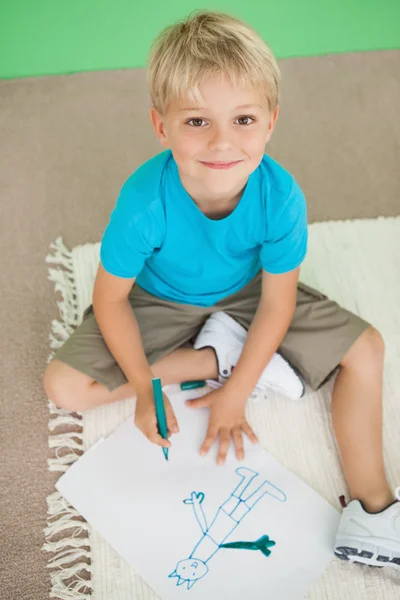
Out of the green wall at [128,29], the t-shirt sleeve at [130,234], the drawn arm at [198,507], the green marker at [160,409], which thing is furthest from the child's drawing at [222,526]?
the green wall at [128,29]

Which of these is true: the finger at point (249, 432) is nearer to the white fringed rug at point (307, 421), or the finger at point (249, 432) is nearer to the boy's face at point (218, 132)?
the white fringed rug at point (307, 421)

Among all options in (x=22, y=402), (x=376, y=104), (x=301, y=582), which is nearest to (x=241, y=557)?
(x=301, y=582)

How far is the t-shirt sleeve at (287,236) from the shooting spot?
86cm

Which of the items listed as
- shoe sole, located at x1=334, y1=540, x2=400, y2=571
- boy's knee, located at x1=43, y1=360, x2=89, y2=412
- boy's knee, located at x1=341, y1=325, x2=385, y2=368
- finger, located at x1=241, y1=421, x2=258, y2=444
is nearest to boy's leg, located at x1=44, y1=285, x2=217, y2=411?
boy's knee, located at x1=43, y1=360, x2=89, y2=412

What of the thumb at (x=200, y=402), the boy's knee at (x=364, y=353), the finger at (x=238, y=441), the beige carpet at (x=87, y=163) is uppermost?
the beige carpet at (x=87, y=163)

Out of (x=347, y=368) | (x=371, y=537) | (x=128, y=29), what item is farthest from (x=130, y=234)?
(x=128, y=29)

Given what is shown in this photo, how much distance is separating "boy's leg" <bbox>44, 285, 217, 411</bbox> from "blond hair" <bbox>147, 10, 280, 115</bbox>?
1.13ft

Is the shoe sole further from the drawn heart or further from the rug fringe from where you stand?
the rug fringe

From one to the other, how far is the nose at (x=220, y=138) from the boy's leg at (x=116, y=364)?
1.07 ft

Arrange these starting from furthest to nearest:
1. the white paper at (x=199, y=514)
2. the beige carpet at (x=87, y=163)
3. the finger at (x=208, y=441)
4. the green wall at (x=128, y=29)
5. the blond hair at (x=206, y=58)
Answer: the green wall at (x=128, y=29) → the beige carpet at (x=87, y=163) → the finger at (x=208, y=441) → the white paper at (x=199, y=514) → the blond hair at (x=206, y=58)

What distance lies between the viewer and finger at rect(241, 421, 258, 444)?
96cm

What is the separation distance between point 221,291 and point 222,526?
35cm

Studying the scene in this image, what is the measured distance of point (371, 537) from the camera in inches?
32.9

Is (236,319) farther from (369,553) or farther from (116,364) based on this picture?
(369,553)
